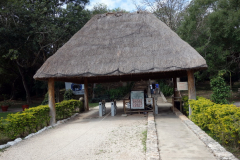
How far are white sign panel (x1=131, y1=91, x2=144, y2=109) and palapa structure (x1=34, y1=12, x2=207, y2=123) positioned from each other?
1432 mm

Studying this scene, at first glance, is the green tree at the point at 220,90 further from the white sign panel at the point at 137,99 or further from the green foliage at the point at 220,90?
the white sign panel at the point at 137,99

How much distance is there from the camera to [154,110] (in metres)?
10.8

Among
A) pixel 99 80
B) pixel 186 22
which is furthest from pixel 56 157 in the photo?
pixel 186 22

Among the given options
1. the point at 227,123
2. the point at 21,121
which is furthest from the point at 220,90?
the point at 21,121

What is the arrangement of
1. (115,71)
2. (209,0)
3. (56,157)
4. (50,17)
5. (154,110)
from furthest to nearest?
(209,0)
(50,17)
(154,110)
(115,71)
(56,157)

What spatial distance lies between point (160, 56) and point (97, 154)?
5454mm

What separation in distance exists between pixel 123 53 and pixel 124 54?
0.31ft

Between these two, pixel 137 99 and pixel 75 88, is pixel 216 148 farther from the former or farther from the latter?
pixel 75 88

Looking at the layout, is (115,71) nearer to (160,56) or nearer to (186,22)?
(160,56)

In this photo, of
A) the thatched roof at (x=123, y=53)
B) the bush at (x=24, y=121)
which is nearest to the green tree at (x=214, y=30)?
the thatched roof at (x=123, y=53)

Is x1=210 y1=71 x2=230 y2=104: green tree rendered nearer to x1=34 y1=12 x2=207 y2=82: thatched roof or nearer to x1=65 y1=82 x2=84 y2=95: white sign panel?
x1=34 y1=12 x2=207 y2=82: thatched roof

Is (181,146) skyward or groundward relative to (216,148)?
groundward

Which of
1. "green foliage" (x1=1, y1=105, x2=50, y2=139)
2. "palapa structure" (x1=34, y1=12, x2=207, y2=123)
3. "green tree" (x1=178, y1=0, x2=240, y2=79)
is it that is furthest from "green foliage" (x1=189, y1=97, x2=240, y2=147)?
"green tree" (x1=178, y1=0, x2=240, y2=79)

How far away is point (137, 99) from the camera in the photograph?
10.8m
